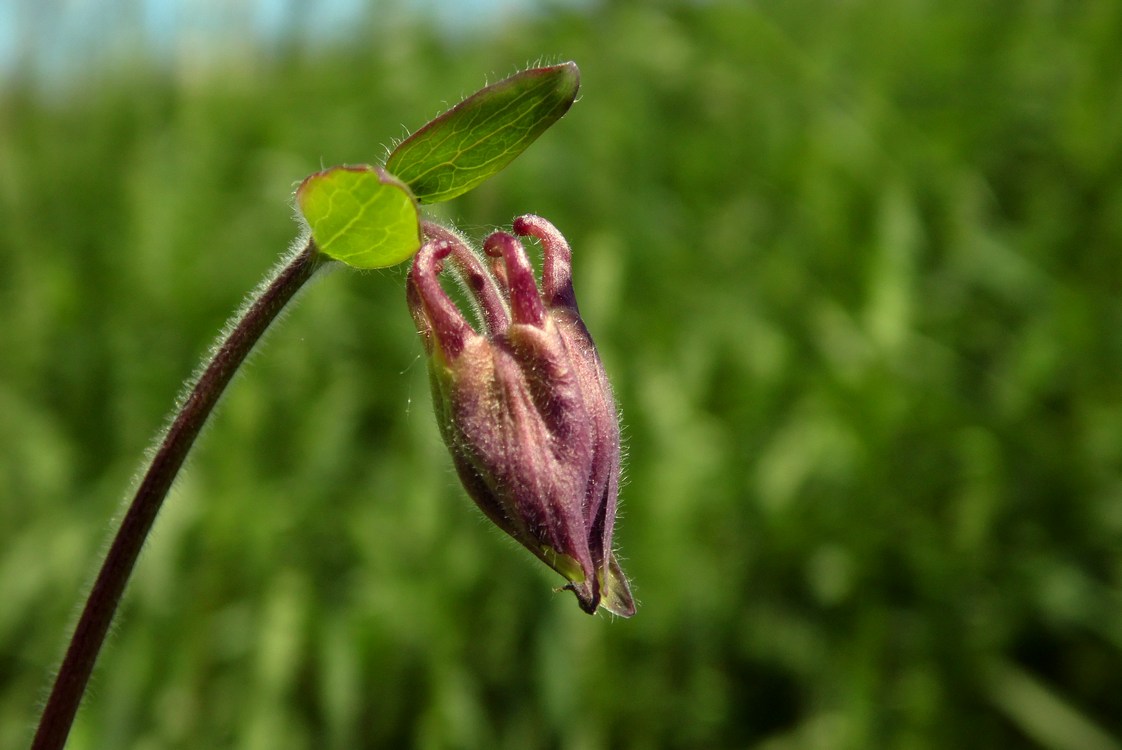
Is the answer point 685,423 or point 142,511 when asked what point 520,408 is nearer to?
point 142,511

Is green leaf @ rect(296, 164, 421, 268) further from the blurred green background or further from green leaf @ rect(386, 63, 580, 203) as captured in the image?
the blurred green background

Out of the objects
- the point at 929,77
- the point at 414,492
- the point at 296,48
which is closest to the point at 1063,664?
the point at 414,492

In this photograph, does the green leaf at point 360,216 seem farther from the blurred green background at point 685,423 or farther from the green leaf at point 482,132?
the blurred green background at point 685,423

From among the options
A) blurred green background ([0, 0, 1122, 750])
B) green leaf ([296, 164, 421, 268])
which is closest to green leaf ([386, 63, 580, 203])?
green leaf ([296, 164, 421, 268])

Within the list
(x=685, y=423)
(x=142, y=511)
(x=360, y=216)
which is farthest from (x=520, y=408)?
(x=685, y=423)

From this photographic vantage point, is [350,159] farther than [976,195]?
Yes

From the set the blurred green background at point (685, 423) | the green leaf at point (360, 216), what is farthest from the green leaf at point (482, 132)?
the blurred green background at point (685, 423)

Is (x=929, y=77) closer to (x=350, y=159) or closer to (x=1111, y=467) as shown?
(x=1111, y=467)
